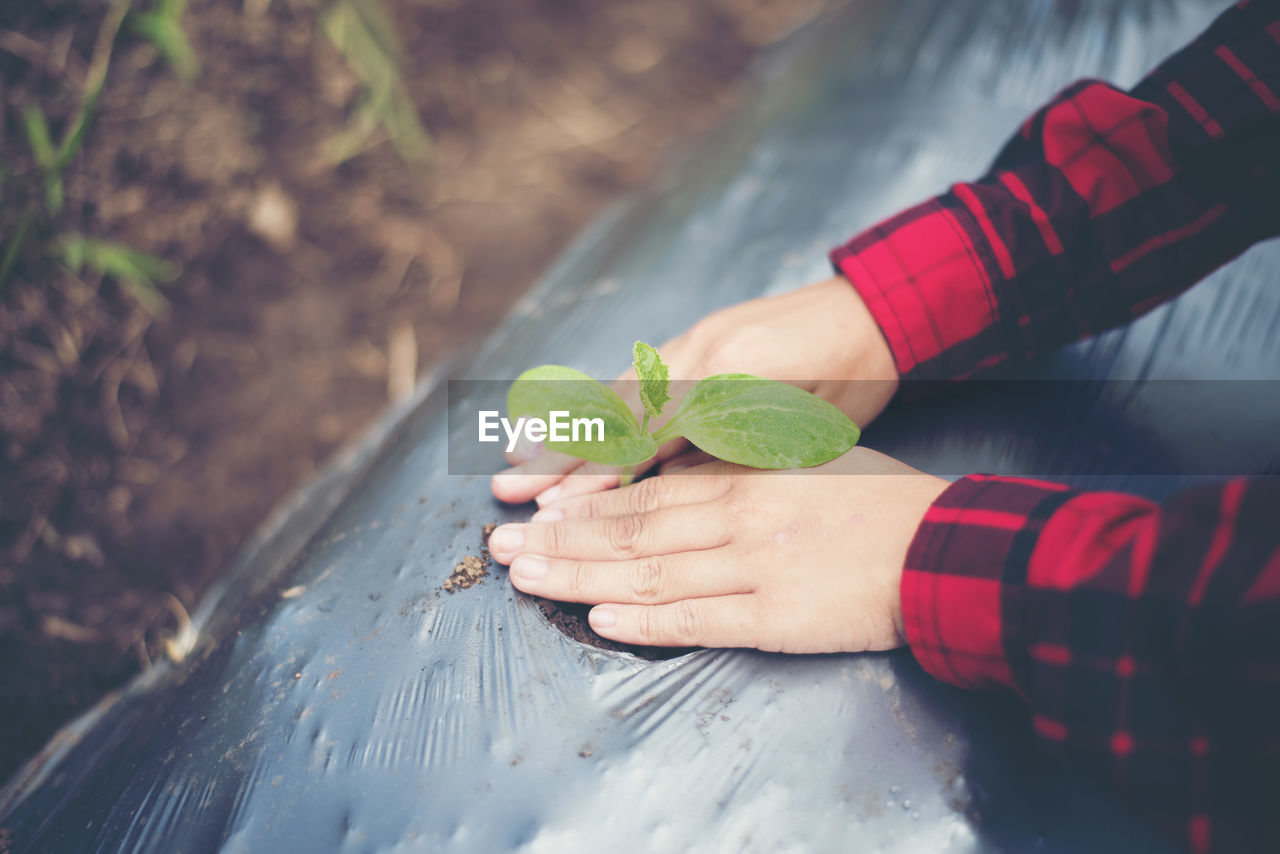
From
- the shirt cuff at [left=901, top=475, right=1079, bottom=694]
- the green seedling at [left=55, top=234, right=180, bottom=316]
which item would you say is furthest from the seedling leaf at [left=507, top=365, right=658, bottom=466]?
the green seedling at [left=55, top=234, right=180, bottom=316]

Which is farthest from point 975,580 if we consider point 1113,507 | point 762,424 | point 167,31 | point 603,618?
point 167,31

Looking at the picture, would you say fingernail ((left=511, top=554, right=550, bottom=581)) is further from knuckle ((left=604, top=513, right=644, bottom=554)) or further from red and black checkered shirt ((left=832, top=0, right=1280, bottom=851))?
red and black checkered shirt ((left=832, top=0, right=1280, bottom=851))

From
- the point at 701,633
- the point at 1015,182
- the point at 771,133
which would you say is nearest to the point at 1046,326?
the point at 1015,182

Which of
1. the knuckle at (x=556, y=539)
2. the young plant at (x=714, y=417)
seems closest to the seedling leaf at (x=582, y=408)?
the young plant at (x=714, y=417)

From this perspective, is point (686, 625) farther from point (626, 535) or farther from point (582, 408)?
point (582, 408)

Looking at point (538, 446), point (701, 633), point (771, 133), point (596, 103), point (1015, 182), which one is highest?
point (596, 103)

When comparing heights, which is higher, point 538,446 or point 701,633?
point 538,446

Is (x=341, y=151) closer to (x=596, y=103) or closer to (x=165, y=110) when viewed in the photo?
(x=165, y=110)
